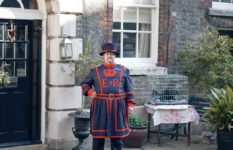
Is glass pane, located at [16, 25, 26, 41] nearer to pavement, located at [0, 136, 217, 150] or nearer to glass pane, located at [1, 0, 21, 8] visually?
glass pane, located at [1, 0, 21, 8]

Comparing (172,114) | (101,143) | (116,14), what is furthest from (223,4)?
(101,143)

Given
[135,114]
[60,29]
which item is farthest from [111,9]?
[135,114]

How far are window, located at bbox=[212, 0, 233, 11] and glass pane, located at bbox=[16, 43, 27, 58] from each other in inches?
192

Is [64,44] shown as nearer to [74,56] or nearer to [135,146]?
[74,56]

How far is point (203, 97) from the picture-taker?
37.6 feet

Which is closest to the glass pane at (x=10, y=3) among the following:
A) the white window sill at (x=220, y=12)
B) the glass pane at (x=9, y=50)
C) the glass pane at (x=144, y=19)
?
the glass pane at (x=9, y=50)

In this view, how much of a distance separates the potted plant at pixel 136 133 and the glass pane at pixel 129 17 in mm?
2070

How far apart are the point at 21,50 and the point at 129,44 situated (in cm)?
249

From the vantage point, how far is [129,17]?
34.9 feet

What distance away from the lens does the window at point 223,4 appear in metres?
11.9

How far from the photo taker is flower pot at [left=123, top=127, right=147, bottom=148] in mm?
9578

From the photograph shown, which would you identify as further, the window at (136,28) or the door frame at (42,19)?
the window at (136,28)

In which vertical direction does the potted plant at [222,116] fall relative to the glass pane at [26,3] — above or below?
below

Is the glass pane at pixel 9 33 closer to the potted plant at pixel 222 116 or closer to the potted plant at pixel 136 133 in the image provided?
the potted plant at pixel 136 133
